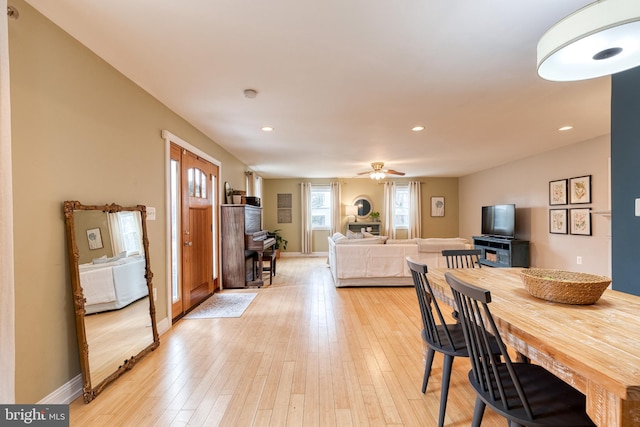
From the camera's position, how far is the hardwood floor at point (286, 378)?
173 centimetres

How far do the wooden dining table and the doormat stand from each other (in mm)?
3040

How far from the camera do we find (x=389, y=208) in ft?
28.0

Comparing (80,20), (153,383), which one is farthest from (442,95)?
(153,383)

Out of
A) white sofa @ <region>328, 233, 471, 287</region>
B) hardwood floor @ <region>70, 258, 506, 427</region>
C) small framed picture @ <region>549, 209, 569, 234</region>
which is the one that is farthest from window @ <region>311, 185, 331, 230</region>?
small framed picture @ <region>549, 209, 569, 234</region>

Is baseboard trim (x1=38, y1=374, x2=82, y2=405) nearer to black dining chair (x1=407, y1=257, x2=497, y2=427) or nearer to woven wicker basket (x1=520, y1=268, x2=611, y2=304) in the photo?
black dining chair (x1=407, y1=257, x2=497, y2=427)

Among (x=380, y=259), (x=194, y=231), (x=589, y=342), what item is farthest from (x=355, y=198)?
(x=589, y=342)

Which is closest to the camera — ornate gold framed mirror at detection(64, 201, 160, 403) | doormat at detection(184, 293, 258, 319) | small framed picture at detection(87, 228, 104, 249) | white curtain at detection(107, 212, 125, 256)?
ornate gold framed mirror at detection(64, 201, 160, 403)

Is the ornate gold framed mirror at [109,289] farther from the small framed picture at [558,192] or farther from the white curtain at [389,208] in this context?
the white curtain at [389,208]

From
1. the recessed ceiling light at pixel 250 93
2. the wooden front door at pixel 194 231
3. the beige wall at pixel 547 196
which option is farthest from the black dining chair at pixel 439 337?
the beige wall at pixel 547 196

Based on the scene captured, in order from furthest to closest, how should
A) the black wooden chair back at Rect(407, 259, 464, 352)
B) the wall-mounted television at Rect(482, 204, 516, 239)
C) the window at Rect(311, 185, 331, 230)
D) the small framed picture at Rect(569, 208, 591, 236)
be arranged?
the window at Rect(311, 185, 331, 230) < the wall-mounted television at Rect(482, 204, 516, 239) < the small framed picture at Rect(569, 208, 591, 236) < the black wooden chair back at Rect(407, 259, 464, 352)

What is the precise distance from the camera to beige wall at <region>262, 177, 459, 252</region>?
28.3 feet

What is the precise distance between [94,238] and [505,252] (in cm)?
656

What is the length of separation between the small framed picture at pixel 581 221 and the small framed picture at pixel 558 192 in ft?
0.83

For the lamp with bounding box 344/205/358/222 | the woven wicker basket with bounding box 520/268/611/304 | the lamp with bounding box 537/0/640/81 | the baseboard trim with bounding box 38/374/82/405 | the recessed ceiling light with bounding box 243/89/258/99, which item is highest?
the recessed ceiling light with bounding box 243/89/258/99
